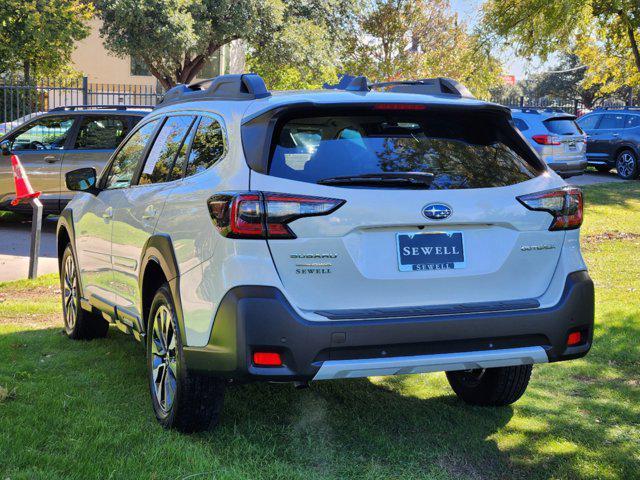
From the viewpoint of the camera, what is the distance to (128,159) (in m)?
5.89

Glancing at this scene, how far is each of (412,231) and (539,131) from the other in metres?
17.6

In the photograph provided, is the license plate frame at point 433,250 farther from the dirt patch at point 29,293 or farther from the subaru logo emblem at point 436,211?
the dirt patch at point 29,293

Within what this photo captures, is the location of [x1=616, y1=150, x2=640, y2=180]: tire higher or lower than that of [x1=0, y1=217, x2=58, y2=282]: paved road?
higher

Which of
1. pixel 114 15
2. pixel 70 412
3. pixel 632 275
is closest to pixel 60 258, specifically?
pixel 70 412

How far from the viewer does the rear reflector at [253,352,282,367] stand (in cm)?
381

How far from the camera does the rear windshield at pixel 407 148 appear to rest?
Result: 3.99m

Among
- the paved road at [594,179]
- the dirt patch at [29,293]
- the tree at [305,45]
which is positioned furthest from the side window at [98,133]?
the tree at [305,45]

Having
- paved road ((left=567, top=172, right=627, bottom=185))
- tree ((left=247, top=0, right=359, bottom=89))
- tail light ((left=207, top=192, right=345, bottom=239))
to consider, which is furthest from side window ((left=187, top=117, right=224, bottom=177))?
tree ((left=247, top=0, right=359, bottom=89))

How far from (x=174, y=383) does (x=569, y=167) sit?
17506mm

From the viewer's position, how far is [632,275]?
1003cm

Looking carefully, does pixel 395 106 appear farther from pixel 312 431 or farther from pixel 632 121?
pixel 632 121

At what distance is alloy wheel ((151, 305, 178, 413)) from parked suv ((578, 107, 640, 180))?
2096cm

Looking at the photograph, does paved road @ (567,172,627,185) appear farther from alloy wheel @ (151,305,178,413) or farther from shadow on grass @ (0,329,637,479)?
alloy wheel @ (151,305,178,413)

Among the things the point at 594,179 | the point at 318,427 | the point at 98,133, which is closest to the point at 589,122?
the point at 594,179
